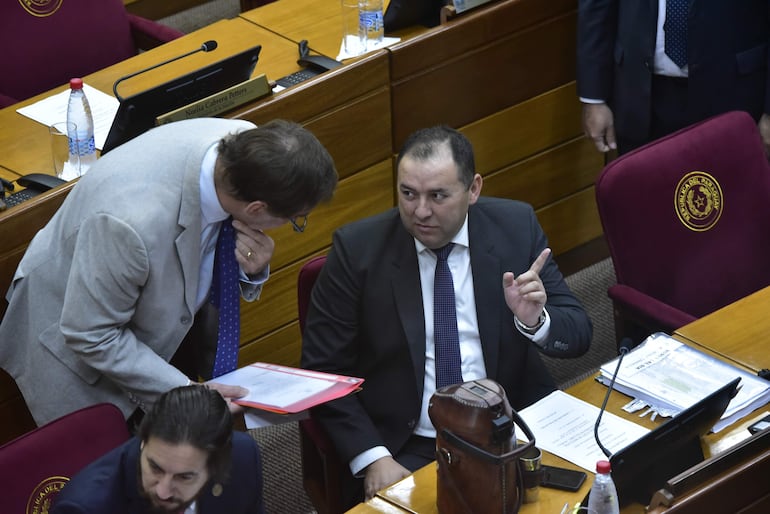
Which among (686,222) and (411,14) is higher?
(411,14)

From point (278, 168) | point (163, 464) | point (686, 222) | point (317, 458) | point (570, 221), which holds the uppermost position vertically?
point (278, 168)

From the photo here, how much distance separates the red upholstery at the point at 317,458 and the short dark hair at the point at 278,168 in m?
0.36

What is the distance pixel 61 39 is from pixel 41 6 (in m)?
0.12

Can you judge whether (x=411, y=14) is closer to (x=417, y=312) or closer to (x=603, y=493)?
(x=417, y=312)

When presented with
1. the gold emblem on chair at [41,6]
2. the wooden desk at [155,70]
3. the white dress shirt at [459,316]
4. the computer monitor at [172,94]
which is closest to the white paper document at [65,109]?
the wooden desk at [155,70]

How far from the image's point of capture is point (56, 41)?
13.4 ft

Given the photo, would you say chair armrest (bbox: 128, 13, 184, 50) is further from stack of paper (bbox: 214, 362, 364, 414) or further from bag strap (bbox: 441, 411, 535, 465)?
bag strap (bbox: 441, 411, 535, 465)

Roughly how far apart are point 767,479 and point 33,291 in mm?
1549

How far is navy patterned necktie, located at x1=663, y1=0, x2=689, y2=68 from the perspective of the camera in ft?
11.5

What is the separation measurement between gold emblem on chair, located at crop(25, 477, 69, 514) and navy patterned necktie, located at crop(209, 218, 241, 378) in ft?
1.75

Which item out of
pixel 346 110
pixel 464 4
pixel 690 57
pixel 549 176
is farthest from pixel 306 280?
pixel 549 176

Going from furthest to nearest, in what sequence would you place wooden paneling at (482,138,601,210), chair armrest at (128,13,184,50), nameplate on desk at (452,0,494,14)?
1. chair armrest at (128,13,184,50)
2. wooden paneling at (482,138,601,210)
3. nameplate on desk at (452,0,494,14)

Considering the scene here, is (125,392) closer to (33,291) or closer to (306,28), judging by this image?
(33,291)

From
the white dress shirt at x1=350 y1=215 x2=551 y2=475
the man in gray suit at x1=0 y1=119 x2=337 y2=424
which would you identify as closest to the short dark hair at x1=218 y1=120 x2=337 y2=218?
the man in gray suit at x1=0 y1=119 x2=337 y2=424
